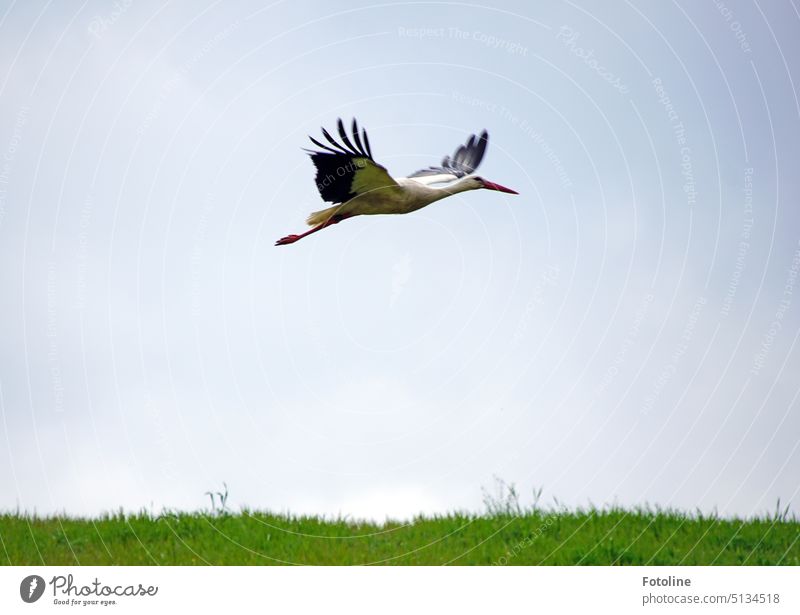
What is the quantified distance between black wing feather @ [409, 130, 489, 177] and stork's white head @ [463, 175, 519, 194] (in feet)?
1.17

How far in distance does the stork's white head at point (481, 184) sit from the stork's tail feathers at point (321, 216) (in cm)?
148

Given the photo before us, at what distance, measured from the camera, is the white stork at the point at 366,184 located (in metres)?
Result: 6.89

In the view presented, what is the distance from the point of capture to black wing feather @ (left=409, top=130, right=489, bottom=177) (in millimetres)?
9156

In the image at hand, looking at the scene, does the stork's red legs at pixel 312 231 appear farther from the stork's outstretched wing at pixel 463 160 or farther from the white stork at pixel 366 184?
the stork's outstretched wing at pixel 463 160

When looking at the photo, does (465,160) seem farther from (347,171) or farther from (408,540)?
(408,540)

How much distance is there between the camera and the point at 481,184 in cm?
879

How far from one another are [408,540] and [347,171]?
297 cm

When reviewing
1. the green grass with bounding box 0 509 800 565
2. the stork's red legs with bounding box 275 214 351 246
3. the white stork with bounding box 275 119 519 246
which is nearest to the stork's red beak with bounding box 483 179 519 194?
the white stork with bounding box 275 119 519 246

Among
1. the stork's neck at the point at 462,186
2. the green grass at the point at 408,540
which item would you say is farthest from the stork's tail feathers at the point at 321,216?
the green grass at the point at 408,540

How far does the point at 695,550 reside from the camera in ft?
22.0

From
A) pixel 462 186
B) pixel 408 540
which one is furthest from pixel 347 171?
pixel 408 540

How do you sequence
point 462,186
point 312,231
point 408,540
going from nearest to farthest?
point 408,540, point 312,231, point 462,186

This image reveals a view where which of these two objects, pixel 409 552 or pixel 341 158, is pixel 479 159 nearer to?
pixel 341 158

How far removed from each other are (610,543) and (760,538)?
4.38 feet
